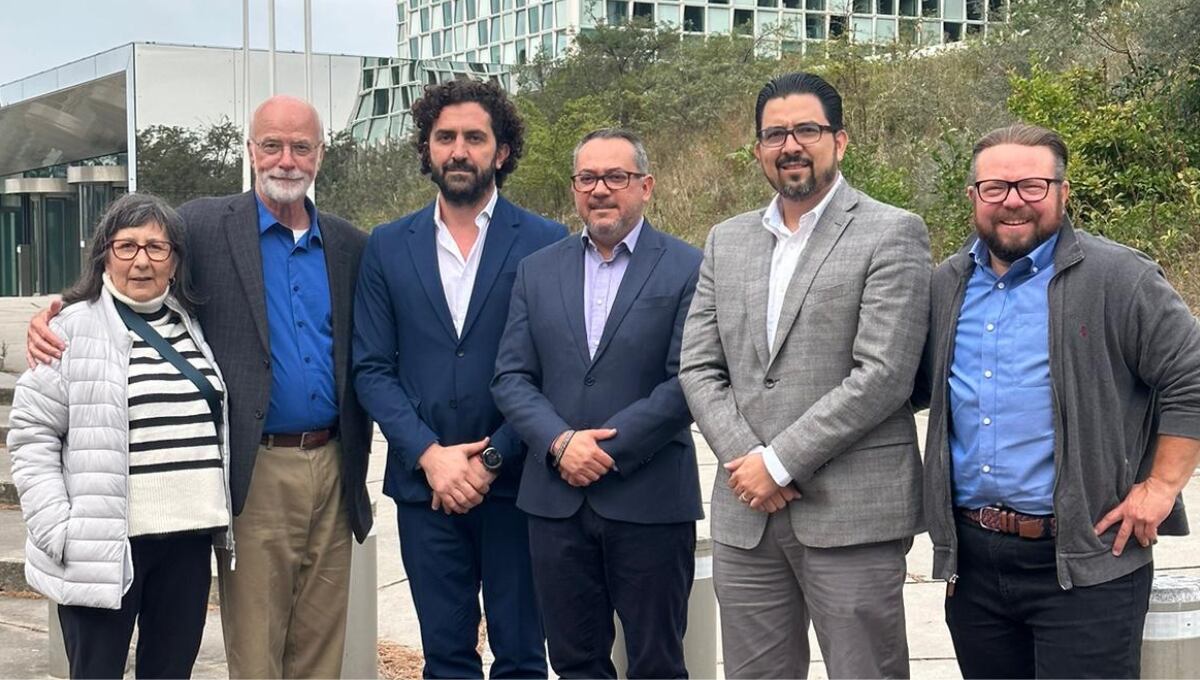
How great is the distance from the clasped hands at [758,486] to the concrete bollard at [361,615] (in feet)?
6.37

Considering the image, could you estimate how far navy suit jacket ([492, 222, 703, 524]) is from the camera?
15.6 ft

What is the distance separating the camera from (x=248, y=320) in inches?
196

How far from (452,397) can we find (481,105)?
1119 millimetres

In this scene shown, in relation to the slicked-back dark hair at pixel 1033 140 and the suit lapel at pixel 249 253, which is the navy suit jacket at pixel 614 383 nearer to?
the suit lapel at pixel 249 253

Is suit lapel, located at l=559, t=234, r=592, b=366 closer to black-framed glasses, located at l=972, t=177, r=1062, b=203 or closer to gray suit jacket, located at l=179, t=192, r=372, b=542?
gray suit jacket, located at l=179, t=192, r=372, b=542

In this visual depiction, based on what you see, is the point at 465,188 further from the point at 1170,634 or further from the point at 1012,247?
the point at 1170,634

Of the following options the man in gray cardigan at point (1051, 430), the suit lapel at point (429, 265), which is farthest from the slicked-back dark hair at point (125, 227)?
the man in gray cardigan at point (1051, 430)

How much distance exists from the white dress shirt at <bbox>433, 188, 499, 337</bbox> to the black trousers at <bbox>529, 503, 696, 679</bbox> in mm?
863

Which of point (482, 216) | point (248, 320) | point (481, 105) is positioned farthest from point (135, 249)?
point (481, 105)

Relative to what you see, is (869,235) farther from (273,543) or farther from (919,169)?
(919,169)

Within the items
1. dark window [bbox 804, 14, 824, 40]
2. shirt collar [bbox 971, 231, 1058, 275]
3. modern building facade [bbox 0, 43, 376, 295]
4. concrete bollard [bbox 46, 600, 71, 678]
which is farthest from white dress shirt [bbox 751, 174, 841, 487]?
dark window [bbox 804, 14, 824, 40]

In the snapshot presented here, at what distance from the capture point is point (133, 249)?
4648 mm

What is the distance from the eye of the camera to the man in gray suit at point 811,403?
4285mm

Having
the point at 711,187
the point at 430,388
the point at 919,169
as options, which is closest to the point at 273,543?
the point at 430,388
